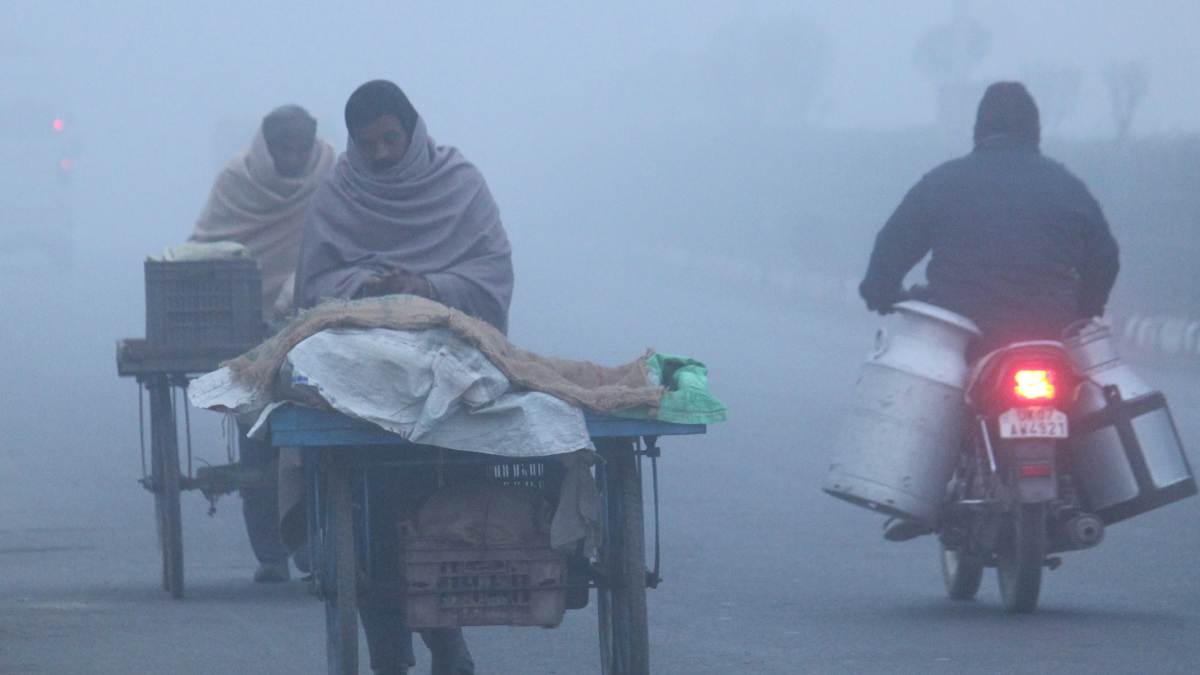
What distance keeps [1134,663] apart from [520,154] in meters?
130

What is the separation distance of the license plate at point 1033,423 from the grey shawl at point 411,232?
90.4 inches

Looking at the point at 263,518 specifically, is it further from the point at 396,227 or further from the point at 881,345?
the point at 396,227

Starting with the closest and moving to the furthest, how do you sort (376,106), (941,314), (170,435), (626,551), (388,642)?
1. (626,551)
2. (376,106)
3. (388,642)
4. (941,314)
5. (170,435)

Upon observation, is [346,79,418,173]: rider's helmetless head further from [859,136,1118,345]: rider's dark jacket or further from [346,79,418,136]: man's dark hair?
[859,136,1118,345]: rider's dark jacket

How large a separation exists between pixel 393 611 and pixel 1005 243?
3.00 metres

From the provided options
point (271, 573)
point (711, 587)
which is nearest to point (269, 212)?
point (271, 573)

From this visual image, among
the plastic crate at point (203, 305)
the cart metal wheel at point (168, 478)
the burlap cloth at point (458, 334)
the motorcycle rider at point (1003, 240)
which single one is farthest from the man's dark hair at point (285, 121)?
the burlap cloth at point (458, 334)

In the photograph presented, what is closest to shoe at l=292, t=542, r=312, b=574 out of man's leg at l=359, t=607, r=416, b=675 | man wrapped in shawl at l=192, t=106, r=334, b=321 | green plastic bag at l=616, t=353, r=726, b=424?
man's leg at l=359, t=607, r=416, b=675

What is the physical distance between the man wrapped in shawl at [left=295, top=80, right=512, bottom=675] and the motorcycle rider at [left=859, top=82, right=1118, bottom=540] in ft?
A: 8.19

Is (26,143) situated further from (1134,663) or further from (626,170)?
(1134,663)

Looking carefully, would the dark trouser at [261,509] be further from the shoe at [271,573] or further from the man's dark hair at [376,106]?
the man's dark hair at [376,106]

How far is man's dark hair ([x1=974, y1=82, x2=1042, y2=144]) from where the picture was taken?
750 cm

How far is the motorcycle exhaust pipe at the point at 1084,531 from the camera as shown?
702 cm

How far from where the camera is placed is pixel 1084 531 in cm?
702
